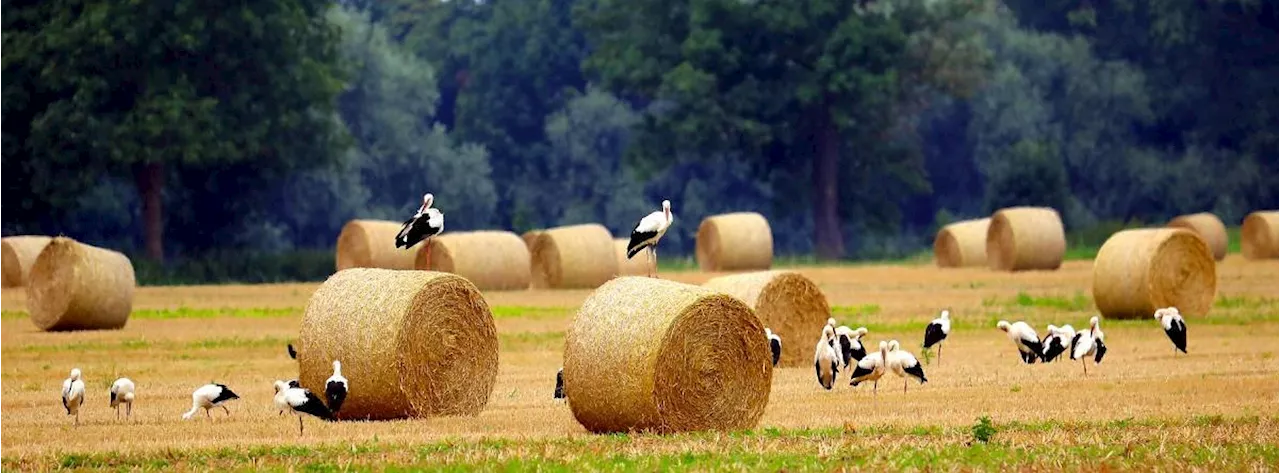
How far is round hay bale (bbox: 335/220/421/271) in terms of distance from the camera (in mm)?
49125

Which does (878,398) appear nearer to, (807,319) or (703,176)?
(807,319)

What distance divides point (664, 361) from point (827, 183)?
62204 millimetres

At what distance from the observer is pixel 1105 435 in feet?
59.2

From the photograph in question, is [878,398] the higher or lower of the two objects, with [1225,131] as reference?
lower

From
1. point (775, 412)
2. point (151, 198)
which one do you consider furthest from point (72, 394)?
point (151, 198)

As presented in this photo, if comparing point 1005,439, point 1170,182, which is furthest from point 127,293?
point 1170,182

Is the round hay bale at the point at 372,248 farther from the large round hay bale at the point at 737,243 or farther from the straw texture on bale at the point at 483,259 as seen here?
the large round hay bale at the point at 737,243

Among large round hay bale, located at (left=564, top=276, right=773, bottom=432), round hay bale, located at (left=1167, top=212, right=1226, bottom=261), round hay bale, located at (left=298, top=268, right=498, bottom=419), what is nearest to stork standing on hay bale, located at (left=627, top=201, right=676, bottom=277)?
round hay bale, located at (left=298, top=268, right=498, bottom=419)

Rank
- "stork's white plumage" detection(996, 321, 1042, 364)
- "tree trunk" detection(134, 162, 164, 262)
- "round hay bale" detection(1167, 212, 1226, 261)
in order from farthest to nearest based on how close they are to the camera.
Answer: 1. "tree trunk" detection(134, 162, 164, 262)
2. "round hay bale" detection(1167, 212, 1226, 261)
3. "stork's white plumage" detection(996, 321, 1042, 364)

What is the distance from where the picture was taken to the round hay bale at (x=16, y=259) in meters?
47.3

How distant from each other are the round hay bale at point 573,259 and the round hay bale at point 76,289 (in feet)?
47.5

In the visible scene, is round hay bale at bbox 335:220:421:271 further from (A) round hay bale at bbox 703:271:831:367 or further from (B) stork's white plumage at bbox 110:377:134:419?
(B) stork's white plumage at bbox 110:377:134:419

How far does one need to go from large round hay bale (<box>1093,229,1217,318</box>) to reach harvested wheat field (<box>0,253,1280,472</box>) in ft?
1.38

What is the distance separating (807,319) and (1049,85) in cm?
6453
